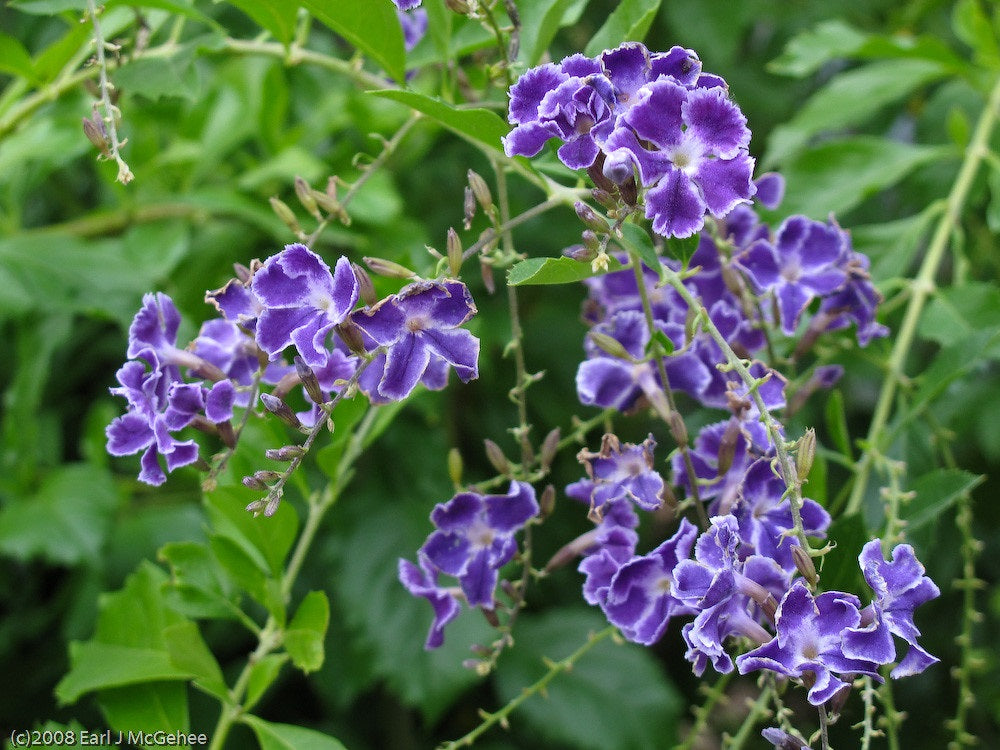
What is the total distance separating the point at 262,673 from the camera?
39.4 inches

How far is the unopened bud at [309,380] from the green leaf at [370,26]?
13.7 inches

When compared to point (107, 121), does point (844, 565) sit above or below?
below

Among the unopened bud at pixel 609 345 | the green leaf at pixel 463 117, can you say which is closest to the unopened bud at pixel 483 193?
the green leaf at pixel 463 117

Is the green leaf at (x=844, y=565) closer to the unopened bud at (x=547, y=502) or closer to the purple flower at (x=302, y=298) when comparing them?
the unopened bud at (x=547, y=502)

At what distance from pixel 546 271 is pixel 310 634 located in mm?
433

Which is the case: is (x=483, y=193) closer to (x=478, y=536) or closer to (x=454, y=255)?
(x=454, y=255)

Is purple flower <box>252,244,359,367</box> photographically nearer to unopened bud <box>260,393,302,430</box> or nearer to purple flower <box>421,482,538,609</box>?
unopened bud <box>260,393,302,430</box>

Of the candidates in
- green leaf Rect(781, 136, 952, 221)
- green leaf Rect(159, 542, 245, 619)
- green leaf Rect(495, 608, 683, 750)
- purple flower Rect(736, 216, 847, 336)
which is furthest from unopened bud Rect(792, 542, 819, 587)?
green leaf Rect(495, 608, 683, 750)

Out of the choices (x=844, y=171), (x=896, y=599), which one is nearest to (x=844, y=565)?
(x=896, y=599)

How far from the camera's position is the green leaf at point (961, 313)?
4.16 ft

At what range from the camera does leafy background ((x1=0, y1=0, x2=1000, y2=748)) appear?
42.7 inches

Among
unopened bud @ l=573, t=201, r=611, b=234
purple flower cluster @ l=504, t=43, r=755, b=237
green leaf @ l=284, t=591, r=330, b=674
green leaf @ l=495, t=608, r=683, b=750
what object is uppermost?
purple flower cluster @ l=504, t=43, r=755, b=237

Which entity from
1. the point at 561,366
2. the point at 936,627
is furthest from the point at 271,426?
the point at 936,627

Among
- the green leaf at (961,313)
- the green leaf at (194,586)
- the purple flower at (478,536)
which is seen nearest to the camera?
the purple flower at (478,536)
